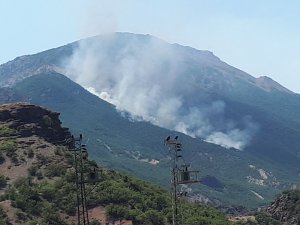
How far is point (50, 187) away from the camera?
302ft

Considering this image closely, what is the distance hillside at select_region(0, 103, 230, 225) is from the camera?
8612 cm

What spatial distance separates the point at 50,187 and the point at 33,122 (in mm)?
20967

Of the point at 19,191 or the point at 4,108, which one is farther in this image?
the point at 4,108

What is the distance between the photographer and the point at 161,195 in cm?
9944

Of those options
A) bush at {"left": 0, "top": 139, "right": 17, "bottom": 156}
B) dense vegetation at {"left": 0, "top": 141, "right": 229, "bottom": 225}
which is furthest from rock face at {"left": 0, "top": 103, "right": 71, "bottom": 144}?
dense vegetation at {"left": 0, "top": 141, "right": 229, "bottom": 225}

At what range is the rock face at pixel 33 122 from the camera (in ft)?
357

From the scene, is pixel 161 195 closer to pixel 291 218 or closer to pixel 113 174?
pixel 113 174

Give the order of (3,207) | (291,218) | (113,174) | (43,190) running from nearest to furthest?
(3,207) → (43,190) → (113,174) → (291,218)

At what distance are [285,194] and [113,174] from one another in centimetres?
4828

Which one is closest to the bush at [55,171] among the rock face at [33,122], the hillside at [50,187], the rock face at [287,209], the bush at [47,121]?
the hillside at [50,187]

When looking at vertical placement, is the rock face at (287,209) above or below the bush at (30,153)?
below

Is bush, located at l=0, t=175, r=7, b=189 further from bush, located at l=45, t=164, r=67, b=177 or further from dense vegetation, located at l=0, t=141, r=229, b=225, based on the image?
bush, located at l=45, t=164, r=67, b=177

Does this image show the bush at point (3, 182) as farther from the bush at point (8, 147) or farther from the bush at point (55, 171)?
the bush at point (8, 147)

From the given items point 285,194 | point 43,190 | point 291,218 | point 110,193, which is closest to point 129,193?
point 110,193
